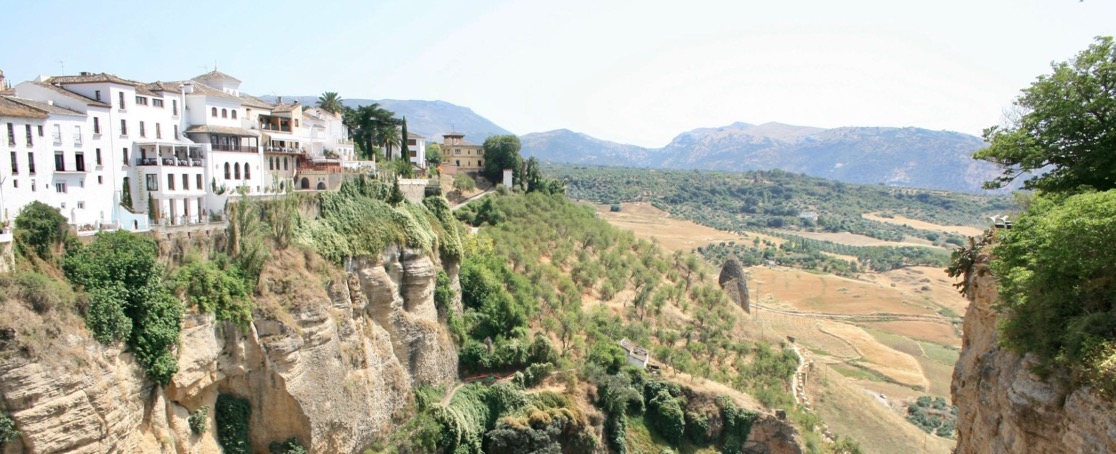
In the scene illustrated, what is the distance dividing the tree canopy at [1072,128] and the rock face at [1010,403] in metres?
2.95

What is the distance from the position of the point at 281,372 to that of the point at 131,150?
11.7m

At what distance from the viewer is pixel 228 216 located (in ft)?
98.5

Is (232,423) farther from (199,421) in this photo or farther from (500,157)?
(500,157)

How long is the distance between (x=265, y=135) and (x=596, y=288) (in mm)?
27610

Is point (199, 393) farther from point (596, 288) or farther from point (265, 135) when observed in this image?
point (596, 288)

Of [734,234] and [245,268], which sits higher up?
[245,268]

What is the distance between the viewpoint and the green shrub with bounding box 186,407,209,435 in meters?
25.2

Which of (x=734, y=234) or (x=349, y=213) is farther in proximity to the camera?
(x=734, y=234)

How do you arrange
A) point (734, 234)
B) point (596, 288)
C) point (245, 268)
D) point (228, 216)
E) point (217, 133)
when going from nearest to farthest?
point (245, 268) → point (228, 216) → point (217, 133) → point (596, 288) → point (734, 234)

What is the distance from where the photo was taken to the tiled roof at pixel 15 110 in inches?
939

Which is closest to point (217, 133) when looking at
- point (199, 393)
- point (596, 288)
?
point (199, 393)

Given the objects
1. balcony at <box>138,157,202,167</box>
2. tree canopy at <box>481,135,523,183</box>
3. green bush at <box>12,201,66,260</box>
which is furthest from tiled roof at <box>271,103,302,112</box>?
tree canopy at <box>481,135,523,183</box>

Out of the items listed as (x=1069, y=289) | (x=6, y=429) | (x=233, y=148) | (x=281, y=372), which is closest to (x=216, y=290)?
(x=281, y=372)

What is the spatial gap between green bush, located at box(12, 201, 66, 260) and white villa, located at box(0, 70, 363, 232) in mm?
510
